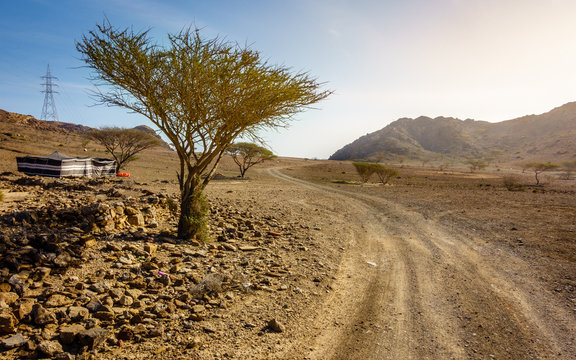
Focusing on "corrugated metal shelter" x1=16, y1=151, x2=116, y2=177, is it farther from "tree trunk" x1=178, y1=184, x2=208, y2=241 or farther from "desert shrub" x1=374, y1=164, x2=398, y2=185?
"desert shrub" x1=374, y1=164, x2=398, y2=185

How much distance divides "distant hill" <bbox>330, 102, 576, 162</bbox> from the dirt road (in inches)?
4079

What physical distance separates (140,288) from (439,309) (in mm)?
5323

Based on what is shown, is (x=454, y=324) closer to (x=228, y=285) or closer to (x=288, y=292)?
(x=288, y=292)

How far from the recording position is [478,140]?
14900 cm

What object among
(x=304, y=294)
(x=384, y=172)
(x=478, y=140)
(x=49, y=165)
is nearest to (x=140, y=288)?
(x=304, y=294)

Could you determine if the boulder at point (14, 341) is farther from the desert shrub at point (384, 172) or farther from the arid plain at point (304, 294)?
the desert shrub at point (384, 172)

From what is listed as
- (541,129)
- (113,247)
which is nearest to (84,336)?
(113,247)

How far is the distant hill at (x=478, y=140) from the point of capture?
111m

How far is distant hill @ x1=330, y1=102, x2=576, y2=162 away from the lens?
11086 centimetres

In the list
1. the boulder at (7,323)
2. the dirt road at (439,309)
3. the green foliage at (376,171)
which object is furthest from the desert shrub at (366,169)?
the boulder at (7,323)

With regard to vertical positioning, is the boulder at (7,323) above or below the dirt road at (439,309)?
above

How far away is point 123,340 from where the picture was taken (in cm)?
356

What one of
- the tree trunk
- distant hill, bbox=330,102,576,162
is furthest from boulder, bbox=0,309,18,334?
distant hill, bbox=330,102,576,162

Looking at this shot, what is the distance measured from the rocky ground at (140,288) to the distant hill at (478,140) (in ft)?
349
